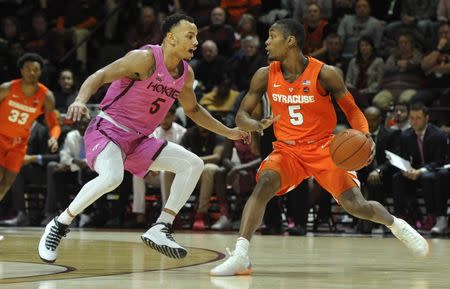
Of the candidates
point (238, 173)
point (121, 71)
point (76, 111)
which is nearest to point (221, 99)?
point (238, 173)

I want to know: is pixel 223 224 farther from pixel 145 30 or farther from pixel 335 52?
pixel 145 30

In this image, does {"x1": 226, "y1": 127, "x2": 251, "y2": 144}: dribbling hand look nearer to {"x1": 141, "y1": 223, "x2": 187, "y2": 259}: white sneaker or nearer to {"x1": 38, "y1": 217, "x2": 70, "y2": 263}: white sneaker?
{"x1": 141, "y1": 223, "x2": 187, "y2": 259}: white sneaker

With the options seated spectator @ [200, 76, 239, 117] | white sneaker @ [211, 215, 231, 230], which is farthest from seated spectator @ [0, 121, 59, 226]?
white sneaker @ [211, 215, 231, 230]

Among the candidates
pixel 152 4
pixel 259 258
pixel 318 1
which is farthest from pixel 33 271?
pixel 152 4

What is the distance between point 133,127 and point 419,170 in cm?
506

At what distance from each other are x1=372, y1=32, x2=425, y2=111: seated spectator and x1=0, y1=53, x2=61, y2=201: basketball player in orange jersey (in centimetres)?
402

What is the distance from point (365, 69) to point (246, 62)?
1626 millimetres

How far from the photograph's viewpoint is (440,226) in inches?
428

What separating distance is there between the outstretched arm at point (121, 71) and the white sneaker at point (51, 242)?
2.93 ft

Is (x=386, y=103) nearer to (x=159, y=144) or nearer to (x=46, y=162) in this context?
(x=46, y=162)

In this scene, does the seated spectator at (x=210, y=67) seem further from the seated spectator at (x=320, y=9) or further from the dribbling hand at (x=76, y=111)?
the dribbling hand at (x=76, y=111)

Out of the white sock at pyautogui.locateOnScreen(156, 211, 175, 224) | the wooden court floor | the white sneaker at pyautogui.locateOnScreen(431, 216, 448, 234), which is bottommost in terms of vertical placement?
the white sneaker at pyautogui.locateOnScreen(431, 216, 448, 234)

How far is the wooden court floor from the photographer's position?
550cm

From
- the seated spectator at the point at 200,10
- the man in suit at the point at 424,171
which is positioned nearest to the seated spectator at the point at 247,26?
the seated spectator at the point at 200,10
